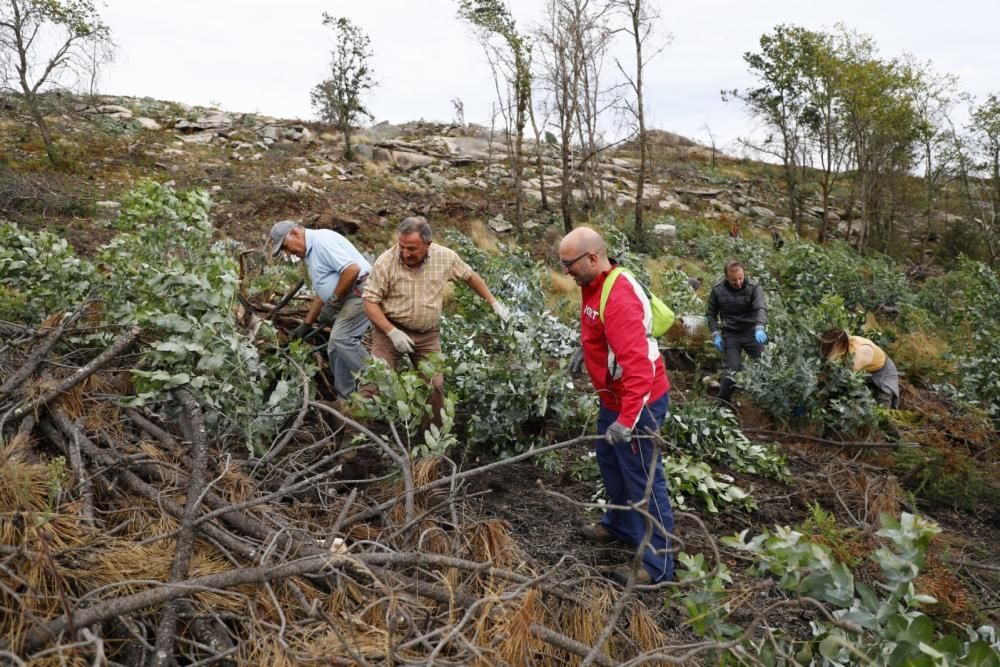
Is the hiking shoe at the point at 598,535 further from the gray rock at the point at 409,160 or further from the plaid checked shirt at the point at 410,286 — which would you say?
the gray rock at the point at 409,160

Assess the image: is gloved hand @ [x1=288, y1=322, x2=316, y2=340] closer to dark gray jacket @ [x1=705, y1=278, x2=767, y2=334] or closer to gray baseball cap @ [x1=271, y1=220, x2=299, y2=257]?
gray baseball cap @ [x1=271, y1=220, x2=299, y2=257]

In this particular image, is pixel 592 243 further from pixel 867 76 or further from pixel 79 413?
pixel 867 76

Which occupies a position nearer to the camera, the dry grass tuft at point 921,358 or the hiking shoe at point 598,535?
the hiking shoe at point 598,535

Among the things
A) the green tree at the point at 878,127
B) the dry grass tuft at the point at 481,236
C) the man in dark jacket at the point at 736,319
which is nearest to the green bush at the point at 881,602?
the man in dark jacket at the point at 736,319

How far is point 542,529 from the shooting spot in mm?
3629

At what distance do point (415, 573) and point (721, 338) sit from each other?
4.79 m

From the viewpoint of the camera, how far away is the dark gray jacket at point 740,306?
6.22m

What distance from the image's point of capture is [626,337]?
2.89 meters

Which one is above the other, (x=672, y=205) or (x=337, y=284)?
(x=672, y=205)

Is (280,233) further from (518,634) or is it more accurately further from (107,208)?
(107,208)

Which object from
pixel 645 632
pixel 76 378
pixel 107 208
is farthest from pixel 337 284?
pixel 107 208

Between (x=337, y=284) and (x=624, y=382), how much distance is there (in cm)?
227

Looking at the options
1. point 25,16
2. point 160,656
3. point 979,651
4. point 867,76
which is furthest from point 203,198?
point 867,76

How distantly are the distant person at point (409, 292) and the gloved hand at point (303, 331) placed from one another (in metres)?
0.75
